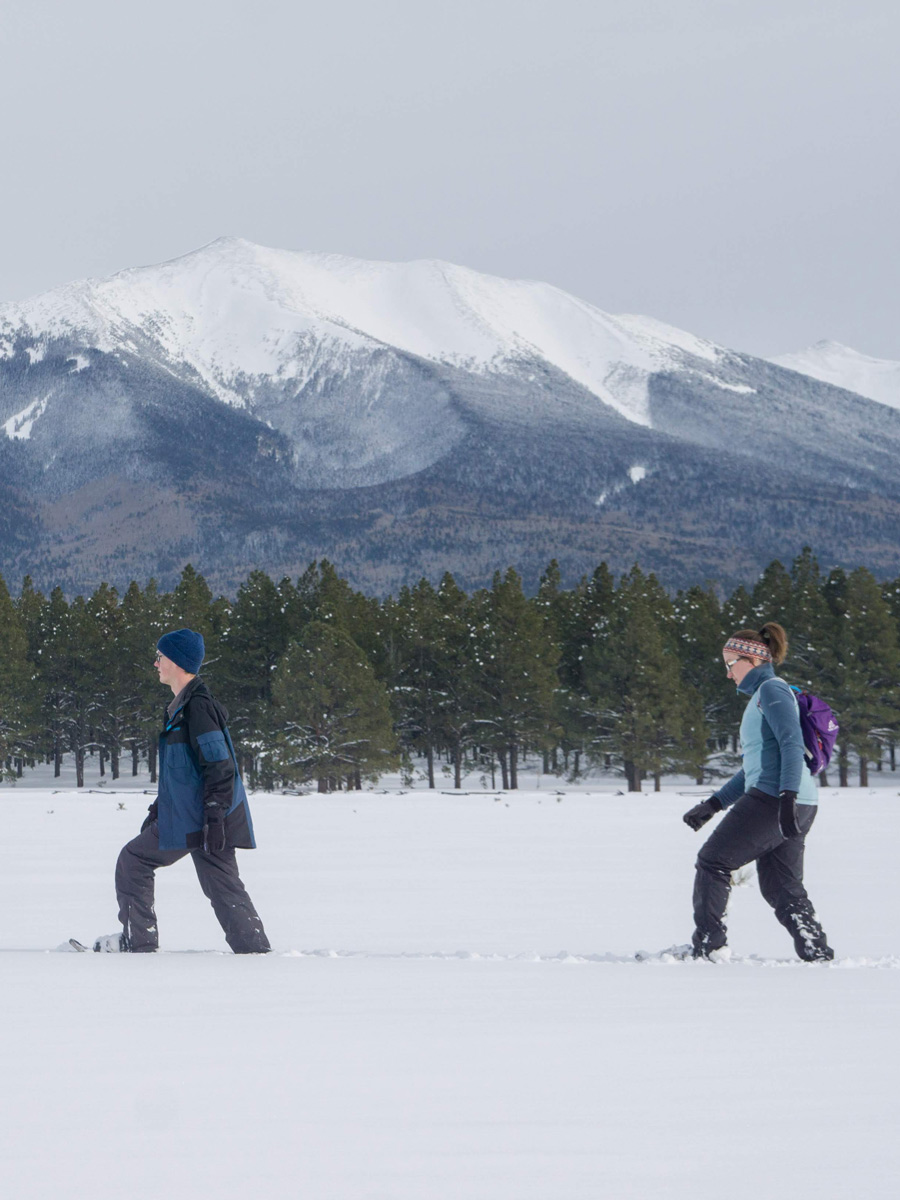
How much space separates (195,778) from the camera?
7621mm

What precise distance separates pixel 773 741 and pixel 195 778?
3124 mm

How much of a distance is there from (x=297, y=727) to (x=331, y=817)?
69.8 feet

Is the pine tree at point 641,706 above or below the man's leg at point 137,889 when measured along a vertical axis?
above

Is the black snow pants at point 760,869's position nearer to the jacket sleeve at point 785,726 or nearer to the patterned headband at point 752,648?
the jacket sleeve at point 785,726

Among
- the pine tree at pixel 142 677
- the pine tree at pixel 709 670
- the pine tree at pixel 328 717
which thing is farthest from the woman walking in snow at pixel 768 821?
the pine tree at pixel 142 677

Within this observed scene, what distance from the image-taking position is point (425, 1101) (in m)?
4.19

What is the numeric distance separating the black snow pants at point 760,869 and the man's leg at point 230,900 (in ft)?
7.92

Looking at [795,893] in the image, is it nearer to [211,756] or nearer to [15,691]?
[211,756]

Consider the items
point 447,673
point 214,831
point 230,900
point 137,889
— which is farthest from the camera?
point 447,673

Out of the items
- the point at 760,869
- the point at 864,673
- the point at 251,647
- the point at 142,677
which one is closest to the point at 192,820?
the point at 760,869

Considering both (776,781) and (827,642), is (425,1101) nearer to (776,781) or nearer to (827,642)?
→ (776,781)

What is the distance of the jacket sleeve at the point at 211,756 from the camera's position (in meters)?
7.50

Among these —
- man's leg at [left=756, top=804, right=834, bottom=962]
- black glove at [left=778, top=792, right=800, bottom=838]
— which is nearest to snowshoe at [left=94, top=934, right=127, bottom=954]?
man's leg at [left=756, top=804, right=834, bottom=962]

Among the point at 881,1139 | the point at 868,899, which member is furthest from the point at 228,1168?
the point at 868,899
